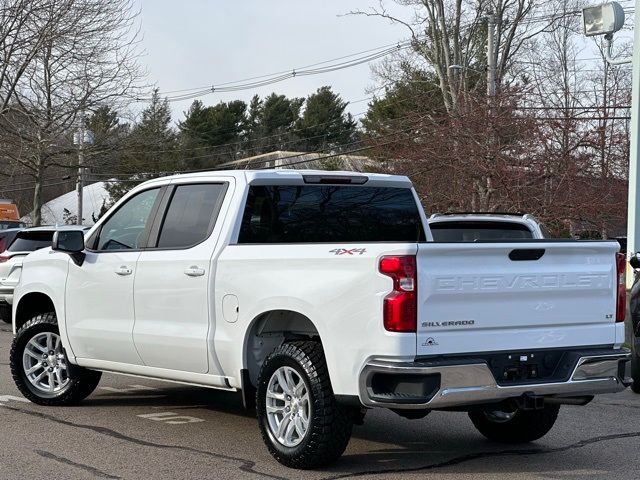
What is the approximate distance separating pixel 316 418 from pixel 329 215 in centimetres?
204

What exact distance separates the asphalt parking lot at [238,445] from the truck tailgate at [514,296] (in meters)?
0.95

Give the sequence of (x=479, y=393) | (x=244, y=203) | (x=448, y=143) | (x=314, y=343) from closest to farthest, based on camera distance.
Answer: (x=479, y=393) → (x=314, y=343) → (x=244, y=203) → (x=448, y=143)

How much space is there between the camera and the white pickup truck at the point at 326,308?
606 centimetres

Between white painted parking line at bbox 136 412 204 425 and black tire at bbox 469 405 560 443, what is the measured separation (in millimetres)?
2350

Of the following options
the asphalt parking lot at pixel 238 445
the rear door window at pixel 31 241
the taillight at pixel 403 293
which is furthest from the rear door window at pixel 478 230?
the rear door window at pixel 31 241

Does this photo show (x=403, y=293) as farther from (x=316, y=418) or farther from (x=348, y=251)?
(x=316, y=418)

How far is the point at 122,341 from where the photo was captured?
8.16 m

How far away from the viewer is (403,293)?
5949 millimetres

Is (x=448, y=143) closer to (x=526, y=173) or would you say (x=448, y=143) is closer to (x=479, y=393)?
(x=526, y=173)

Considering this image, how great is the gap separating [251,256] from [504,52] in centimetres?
4000

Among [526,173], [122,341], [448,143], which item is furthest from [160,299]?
[448,143]

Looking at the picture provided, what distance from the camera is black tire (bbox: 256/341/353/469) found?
6402 millimetres

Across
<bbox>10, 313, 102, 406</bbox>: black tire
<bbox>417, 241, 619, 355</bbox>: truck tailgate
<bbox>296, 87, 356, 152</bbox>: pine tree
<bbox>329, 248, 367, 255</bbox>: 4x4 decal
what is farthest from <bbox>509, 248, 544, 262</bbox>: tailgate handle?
<bbox>296, 87, 356, 152</bbox>: pine tree

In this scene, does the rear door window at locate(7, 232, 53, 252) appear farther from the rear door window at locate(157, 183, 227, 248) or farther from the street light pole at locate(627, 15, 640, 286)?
the rear door window at locate(157, 183, 227, 248)
